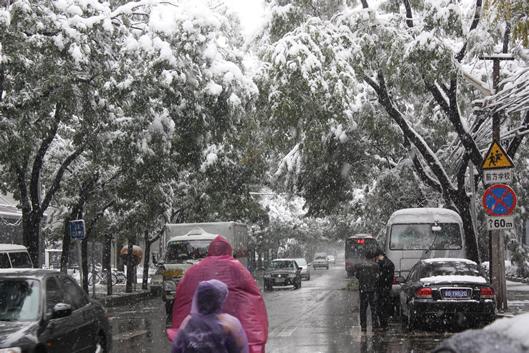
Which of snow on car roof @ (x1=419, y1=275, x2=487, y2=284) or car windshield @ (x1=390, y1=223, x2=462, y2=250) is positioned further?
car windshield @ (x1=390, y1=223, x2=462, y2=250)

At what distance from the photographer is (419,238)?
2178 centimetres

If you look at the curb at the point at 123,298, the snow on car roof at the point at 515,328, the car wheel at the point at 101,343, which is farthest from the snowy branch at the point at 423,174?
the snow on car roof at the point at 515,328

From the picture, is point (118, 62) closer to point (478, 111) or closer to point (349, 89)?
point (349, 89)

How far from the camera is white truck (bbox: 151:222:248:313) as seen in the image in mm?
21656

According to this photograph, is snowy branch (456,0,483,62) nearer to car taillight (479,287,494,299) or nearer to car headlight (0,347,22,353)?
car taillight (479,287,494,299)

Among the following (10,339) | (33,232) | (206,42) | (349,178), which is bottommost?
(10,339)

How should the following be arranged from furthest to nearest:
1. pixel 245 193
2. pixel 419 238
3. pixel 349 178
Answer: pixel 245 193 → pixel 349 178 → pixel 419 238

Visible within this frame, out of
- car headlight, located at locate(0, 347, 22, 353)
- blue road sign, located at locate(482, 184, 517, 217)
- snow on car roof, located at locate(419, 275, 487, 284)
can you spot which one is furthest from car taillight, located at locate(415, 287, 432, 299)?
car headlight, located at locate(0, 347, 22, 353)

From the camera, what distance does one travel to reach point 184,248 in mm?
22938

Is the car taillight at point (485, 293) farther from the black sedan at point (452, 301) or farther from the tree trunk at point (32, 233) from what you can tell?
the tree trunk at point (32, 233)

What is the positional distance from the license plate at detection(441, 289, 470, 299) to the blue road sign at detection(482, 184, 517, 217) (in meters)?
2.38

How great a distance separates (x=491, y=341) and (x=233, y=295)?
12.2ft

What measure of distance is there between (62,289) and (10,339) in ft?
6.01

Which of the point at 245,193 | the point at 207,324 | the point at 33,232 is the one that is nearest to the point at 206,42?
the point at 33,232
